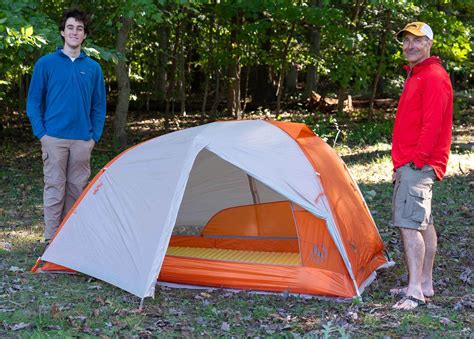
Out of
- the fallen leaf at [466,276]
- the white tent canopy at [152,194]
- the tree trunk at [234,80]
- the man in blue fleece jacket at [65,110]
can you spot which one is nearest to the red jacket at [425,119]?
the white tent canopy at [152,194]

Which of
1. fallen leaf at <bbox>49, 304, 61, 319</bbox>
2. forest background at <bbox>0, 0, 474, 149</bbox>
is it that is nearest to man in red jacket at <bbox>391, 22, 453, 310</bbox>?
fallen leaf at <bbox>49, 304, 61, 319</bbox>

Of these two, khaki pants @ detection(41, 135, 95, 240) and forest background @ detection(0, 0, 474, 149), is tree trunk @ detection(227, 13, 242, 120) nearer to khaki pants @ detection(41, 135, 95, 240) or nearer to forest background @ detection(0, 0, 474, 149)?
forest background @ detection(0, 0, 474, 149)

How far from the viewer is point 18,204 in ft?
26.2

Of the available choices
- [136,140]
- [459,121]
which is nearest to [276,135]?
[136,140]

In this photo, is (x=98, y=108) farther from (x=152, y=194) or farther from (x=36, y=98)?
(x=152, y=194)

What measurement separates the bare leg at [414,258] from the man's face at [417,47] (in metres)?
1.18

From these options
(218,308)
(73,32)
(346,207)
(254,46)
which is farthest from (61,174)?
(254,46)

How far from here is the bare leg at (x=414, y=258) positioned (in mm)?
4449

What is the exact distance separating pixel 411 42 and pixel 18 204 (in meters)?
5.36

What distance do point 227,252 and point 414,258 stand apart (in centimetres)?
179

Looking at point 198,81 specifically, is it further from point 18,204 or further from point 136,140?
point 18,204

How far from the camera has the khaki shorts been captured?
4.41 meters

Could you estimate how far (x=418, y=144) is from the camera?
437cm

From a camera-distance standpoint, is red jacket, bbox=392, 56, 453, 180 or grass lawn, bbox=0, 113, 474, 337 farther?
red jacket, bbox=392, 56, 453, 180
